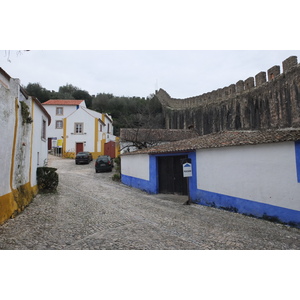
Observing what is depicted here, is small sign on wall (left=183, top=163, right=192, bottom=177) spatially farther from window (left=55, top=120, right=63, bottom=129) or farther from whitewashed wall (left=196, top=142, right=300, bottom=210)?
window (left=55, top=120, right=63, bottom=129)

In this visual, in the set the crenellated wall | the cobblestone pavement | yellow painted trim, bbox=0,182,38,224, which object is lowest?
the cobblestone pavement

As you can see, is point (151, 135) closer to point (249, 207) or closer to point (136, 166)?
point (136, 166)

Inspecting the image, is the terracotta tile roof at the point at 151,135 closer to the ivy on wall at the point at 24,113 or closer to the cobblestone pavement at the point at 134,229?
the ivy on wall at the point at 24,113

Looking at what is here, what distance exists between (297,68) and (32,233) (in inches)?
662

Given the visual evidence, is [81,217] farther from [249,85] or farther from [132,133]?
[249,85]

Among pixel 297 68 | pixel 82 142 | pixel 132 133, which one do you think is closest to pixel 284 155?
pixel 297 68

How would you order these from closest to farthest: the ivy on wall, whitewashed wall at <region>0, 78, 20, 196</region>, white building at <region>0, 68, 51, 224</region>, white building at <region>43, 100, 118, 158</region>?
whitewashed wall at <region>0, 78, 20, 196</region>, white building at <region>0, 68, 51, 224</region>, the ivy on wall, white building at <region>43, 100, 118, 158</region>

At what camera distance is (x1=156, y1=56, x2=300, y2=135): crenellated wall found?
571 inches

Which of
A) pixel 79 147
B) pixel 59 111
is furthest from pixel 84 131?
pixel 59 111

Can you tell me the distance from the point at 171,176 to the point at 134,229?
555cm

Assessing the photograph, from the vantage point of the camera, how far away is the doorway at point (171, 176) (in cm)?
1011

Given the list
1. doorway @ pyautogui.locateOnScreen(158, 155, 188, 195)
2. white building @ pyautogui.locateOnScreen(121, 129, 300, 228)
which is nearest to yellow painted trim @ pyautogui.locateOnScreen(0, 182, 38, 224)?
white building @ pyautogui.locateOnScreen(121, 129, 300, 228)

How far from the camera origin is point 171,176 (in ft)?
34.3

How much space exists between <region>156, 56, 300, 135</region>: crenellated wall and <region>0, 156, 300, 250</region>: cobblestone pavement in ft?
37.5
